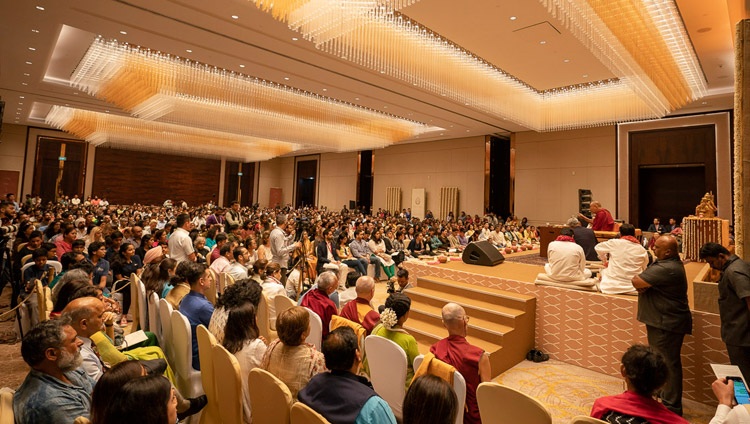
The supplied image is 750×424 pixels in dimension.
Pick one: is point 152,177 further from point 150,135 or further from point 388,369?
point 388,369

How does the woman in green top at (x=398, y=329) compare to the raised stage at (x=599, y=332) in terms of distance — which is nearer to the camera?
the woman in green top at (x=398, y=329)

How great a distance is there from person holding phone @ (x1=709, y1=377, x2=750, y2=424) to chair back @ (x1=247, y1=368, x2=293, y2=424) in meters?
1.90

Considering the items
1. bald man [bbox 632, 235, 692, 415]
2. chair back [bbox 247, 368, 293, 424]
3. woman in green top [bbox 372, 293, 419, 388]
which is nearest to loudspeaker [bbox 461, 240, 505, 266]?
bald man [bbox 632, 235, 692, 415]

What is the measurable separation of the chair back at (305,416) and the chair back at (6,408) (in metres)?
1.02

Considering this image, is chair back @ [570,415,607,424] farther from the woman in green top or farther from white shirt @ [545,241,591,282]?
white shirt @ [545,241,591,282]

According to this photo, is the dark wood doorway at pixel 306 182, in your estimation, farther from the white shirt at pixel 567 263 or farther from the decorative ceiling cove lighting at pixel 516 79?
the white shirt at pixel 567 263

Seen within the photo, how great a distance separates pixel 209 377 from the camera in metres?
2.40

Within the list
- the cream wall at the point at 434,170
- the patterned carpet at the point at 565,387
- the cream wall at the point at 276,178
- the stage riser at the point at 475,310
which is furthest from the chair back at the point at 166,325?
the cream wall at the point at 276,178

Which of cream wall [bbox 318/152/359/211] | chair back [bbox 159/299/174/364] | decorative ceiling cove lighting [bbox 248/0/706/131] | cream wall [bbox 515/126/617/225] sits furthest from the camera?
cream wall [bbox 318/152/359/211]

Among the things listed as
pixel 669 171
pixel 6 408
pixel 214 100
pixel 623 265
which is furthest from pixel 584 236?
pixel 214 100

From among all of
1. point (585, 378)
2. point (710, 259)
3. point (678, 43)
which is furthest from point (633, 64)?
point (585, 378)

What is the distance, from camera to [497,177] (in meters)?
17.5

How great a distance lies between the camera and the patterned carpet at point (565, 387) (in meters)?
3.27

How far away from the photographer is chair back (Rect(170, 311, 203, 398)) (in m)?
2.59
